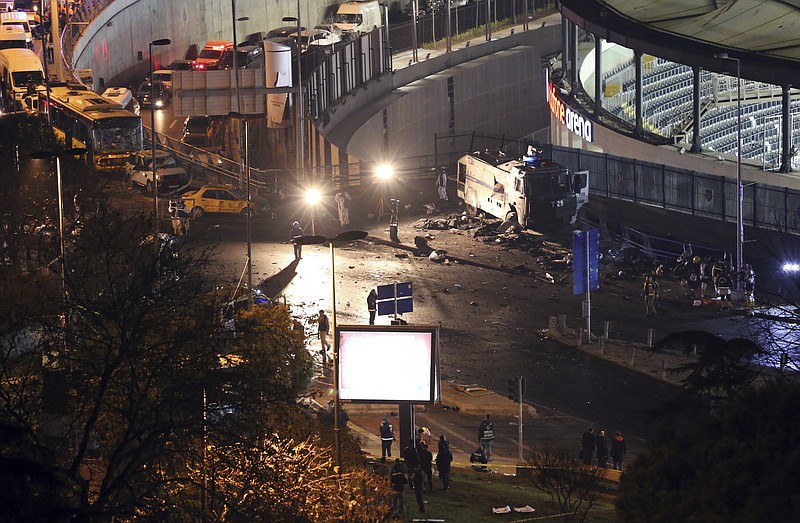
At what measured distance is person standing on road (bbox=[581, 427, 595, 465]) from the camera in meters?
31.5

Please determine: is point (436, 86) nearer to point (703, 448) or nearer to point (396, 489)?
point (396, 489)

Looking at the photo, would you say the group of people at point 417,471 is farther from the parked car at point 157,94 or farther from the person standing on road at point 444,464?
the parked car at point 157,94

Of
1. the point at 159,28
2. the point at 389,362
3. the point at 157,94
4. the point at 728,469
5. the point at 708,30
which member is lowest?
the point at 157,94

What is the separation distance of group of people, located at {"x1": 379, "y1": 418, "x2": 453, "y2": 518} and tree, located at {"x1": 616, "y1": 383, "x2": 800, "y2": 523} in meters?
9.56

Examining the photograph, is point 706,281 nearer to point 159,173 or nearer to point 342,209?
point 342,209

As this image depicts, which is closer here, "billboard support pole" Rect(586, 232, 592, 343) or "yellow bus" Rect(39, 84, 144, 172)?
"billboard support pole" Rect(586, 232, 592, 343)

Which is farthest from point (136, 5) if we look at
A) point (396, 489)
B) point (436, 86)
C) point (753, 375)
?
point (753, 375)

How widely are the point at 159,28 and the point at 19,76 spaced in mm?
18719

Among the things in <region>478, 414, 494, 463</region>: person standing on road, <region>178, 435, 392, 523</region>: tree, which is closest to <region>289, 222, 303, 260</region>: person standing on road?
<region>478, 414, 494, 463</region>: person standing on road

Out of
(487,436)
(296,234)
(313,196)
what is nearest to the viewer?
(487,436)

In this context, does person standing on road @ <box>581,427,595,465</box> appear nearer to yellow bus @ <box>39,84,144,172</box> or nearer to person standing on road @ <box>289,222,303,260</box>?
person standing on road @ <box>289,222,303,260</box>

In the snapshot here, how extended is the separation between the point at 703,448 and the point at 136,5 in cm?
6832

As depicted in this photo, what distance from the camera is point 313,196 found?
52812 millimetres

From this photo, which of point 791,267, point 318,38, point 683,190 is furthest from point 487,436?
point 318,38
